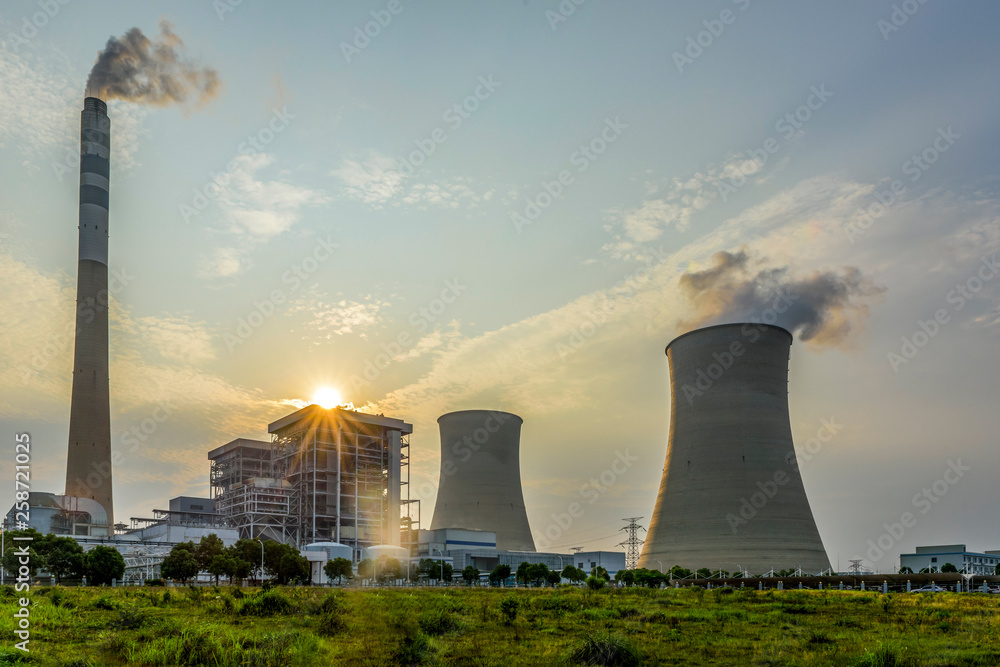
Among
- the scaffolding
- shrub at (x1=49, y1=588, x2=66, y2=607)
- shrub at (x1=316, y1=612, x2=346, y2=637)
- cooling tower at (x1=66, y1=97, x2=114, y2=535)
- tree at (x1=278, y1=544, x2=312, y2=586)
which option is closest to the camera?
shrub at (x1=316, y1=612, x2=346, y2=637)

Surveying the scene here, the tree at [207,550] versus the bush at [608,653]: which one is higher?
the bush at [608,653]

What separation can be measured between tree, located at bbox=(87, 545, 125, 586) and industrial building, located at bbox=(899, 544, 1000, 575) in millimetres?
67187

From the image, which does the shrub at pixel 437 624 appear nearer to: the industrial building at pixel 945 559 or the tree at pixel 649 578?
the tree at pixel 649 578

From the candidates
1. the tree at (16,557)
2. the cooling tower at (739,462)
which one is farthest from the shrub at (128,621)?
the cooling tower at (739,462)

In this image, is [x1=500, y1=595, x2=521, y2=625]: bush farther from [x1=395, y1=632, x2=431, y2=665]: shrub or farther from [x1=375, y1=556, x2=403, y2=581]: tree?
[x1=375, y1=556, x2=403, y2=581]: tree

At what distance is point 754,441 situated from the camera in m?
34.8

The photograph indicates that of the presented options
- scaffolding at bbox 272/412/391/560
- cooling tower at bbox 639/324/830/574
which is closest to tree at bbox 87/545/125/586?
scaffolding at bbox 272/412/391/560

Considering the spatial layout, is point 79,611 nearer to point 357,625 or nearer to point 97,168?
point 357,625

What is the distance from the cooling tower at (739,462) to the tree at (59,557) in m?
28.8

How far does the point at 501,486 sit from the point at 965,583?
2819 centimetres

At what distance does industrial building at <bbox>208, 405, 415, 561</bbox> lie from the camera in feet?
187

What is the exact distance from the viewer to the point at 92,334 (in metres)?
45.4

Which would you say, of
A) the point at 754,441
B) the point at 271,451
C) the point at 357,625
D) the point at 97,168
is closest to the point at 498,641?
the point at 357,625

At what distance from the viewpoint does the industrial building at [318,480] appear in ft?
187
